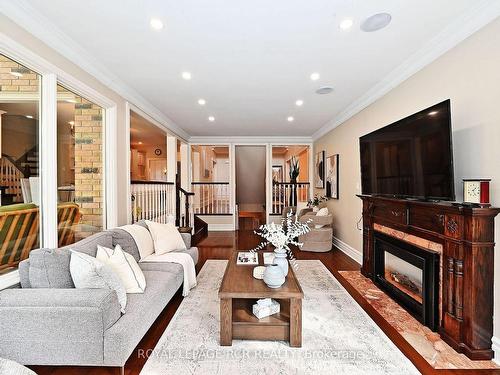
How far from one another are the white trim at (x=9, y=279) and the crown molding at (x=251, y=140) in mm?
5408

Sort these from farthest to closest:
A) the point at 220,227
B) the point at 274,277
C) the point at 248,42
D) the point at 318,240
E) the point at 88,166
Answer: the point at 220,227, the point at 318,240, the point at 88,166, the point at 248,42, the point at 274,277

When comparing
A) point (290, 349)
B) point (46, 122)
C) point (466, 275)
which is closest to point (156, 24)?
point (46, 122)

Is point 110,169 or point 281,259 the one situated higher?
point 110,169

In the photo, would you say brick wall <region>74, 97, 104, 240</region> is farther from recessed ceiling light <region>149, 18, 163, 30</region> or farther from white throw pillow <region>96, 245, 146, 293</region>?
recessed ceiling light <region>149, 18, 163, 30</region>

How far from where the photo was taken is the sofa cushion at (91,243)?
7.33 ft

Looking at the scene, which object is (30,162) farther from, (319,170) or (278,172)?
(278,172)

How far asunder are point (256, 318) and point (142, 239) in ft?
5.61

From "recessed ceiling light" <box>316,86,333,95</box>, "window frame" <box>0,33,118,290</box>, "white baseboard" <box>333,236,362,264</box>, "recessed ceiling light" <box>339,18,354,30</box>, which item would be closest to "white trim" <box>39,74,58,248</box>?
"window frame" <box>0,33,118,290</box>

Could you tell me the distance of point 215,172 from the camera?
11.1 m

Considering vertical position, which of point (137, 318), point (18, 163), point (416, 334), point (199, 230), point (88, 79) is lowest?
point (416, 334)

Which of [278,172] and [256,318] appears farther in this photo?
[278,172]

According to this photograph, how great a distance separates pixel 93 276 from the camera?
1858mm

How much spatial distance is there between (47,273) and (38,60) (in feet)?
5.96

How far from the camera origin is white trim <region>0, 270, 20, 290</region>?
198cm
